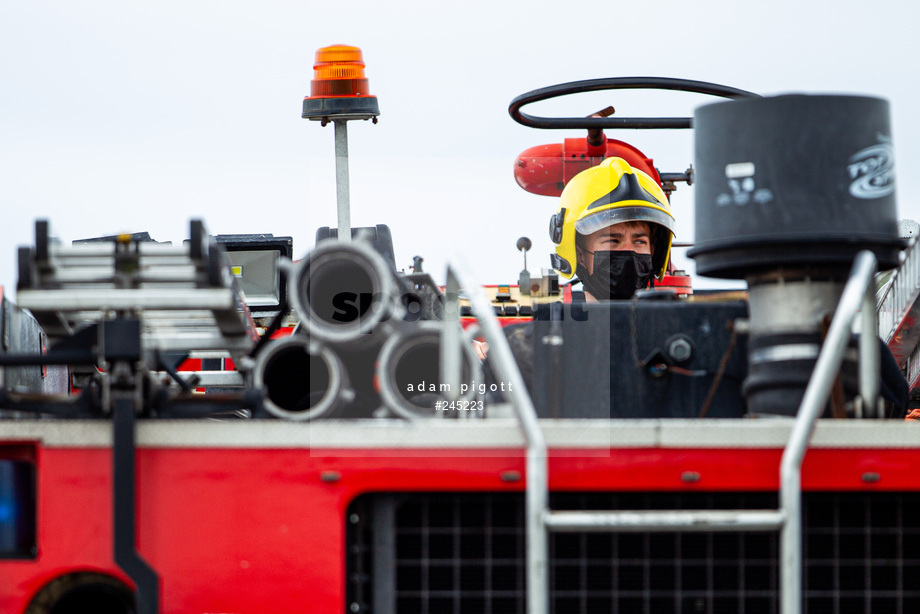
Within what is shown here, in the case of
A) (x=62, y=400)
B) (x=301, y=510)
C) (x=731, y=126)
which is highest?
(x=731, y=126)

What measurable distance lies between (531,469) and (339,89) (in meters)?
4.47

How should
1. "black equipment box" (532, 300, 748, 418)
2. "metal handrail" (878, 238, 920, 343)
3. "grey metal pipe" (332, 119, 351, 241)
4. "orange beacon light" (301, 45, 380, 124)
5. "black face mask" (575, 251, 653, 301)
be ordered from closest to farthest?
"black equipment box" (532, 300, 748, 418) < "metal handrail" (878, 238, 920, 343) < "black face mask" (575, 251, 653, 301) < "grey metal pipe" (332, 119, 351, 241) < "orange beacon light" (301, 45, 380, 124)

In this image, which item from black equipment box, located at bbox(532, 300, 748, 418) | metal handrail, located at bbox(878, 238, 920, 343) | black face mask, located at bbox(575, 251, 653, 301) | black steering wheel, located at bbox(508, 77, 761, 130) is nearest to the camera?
black equipment box, located at bbox(532, 300, 748, 418)

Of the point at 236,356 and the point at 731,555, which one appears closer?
the point at 731,555

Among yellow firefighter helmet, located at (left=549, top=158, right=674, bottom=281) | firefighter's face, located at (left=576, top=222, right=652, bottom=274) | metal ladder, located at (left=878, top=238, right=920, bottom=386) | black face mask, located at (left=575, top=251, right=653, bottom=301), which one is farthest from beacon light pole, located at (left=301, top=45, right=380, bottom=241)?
metal ladder, located at (left=878, top=238, right=920, bottom=386)

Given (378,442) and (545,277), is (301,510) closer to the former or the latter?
(378,442)

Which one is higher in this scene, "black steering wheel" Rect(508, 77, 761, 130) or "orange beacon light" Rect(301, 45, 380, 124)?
"orange beacon light" Rect(301, 45, 380, 124)

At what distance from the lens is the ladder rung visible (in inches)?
123

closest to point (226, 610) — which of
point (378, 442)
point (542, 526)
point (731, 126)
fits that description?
point (378, 442)

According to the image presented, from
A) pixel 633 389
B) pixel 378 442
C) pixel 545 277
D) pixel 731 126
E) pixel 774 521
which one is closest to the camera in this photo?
pixel 774 521

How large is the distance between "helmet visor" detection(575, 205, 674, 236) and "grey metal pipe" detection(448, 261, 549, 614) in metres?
2.99

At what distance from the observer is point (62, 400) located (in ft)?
11.7

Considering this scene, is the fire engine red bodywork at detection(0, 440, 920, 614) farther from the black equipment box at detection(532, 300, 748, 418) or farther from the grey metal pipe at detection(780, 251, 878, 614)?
the black equipment box at detection(532, 300, 748, 418)

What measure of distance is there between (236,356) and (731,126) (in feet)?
5.87
